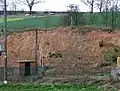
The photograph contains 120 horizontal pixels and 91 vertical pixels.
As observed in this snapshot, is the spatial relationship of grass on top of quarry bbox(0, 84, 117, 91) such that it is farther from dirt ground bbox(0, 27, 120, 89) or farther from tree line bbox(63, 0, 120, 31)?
tree line bbox(63, 0, 120, 31)

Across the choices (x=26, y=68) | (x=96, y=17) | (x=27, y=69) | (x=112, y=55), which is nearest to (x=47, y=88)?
(x=26, y=68)

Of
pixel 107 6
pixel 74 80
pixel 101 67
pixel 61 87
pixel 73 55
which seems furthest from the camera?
pixel 107 6

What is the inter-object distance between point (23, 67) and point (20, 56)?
8892 mm

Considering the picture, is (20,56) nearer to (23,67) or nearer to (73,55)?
(73,55)

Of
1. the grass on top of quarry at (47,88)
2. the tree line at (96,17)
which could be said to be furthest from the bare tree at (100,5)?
the grass on top of quarry at (47,88)

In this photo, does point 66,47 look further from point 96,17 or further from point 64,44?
point 96,17

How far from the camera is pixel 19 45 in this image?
33938mm

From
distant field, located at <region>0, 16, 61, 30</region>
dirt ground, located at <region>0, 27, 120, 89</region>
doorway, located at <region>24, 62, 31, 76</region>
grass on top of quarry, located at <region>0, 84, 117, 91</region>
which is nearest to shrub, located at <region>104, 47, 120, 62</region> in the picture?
dirt ground, located at <region>0, 27, 120, 89</region>

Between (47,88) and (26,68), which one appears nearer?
(47,88)

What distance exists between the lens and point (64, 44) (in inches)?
1289

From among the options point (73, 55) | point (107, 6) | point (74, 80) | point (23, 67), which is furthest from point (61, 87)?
point (107, 6)

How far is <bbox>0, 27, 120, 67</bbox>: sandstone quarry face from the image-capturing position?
30.5 metres

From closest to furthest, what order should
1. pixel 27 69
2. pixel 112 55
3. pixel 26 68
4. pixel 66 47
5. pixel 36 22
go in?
pixel 26 68 → pixel 27 69 → pixel 112 55 → pixel 66 47 → pixel 36 22

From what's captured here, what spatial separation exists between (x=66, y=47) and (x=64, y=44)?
1.79 ft
